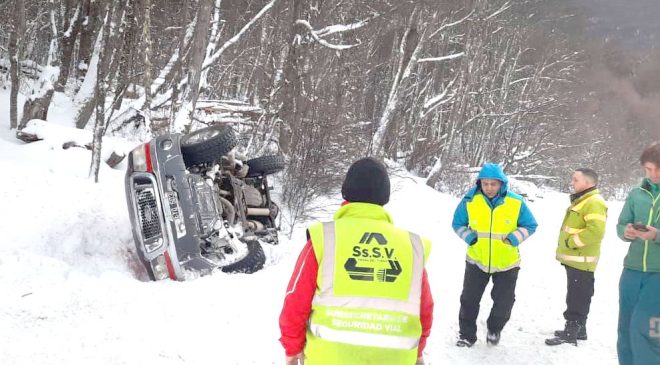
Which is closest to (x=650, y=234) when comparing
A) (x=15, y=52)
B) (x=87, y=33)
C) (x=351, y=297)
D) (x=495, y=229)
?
(x=495, y=229)

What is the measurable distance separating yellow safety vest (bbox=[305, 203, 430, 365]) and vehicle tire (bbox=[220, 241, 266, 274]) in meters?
3.20

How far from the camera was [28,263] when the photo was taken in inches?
165

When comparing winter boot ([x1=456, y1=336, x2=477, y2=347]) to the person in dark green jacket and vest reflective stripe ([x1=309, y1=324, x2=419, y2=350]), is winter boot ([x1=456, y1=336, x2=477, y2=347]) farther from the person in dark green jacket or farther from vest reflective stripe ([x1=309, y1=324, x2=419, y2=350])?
vest reflective stripe ([x1=309, y1=324, x2=419, y2=350])

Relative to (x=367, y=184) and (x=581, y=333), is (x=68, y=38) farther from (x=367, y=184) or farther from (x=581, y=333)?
(x=367, y=184)

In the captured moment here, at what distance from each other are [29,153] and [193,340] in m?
4.78

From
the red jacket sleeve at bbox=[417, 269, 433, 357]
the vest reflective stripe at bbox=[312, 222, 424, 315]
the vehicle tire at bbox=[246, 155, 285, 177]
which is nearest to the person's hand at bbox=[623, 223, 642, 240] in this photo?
the red jacket sleeve at bbox=[417, 269, 433, 357]

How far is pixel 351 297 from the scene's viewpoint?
223cm

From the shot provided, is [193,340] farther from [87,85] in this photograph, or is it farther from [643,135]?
[643,135]

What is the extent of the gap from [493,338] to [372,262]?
320 cm

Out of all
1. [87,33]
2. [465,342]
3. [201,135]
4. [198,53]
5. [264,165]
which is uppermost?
[87,33]

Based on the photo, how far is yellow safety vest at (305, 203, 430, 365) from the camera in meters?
2.22

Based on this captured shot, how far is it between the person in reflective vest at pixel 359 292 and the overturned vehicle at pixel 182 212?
2799mm

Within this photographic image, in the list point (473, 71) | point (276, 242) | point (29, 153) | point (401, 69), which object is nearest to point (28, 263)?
point (276, 242)

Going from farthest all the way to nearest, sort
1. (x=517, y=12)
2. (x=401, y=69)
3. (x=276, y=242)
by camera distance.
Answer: (x=517, y=12), (x=401, y=69), (x=276, y=242)
